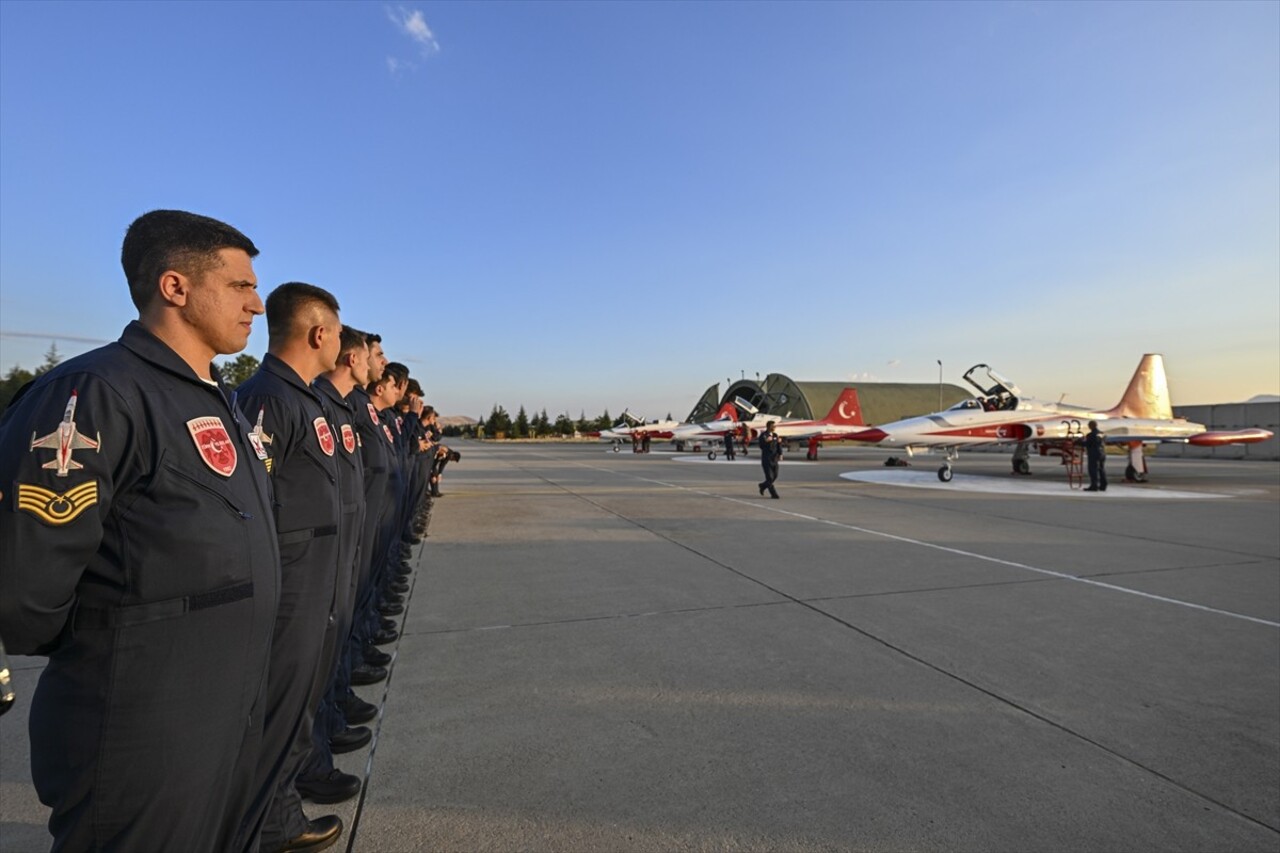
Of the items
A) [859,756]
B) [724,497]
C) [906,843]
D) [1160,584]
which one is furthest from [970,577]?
[724,497]

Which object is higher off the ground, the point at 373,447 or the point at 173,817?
the point at 373,447

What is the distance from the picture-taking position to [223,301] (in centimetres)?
160

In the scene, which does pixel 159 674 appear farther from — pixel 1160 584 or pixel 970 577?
pixel 1160 584

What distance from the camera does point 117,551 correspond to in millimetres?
1300

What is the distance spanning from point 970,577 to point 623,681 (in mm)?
4087

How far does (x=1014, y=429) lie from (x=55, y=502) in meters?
20.0

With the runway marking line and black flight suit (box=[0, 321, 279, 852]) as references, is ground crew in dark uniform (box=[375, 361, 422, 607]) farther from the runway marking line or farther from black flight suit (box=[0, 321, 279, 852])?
the runway marking line

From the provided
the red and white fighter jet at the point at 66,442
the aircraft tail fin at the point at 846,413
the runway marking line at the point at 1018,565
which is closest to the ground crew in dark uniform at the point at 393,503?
the red and white fighter jet at the point at 66,442

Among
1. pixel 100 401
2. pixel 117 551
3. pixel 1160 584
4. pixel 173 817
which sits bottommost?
pixel 1160 584

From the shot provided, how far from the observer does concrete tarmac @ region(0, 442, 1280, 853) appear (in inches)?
92.3

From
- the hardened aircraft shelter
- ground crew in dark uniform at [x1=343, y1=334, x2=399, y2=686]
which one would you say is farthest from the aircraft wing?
the hardened aircraft shelter

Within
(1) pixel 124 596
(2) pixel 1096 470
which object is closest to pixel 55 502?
(1) pixel 124 596

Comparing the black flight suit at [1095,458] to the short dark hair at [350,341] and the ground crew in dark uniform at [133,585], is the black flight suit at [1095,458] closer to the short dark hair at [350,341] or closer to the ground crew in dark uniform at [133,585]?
the short dark hair at [350,341]

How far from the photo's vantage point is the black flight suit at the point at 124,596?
3.98 ft
